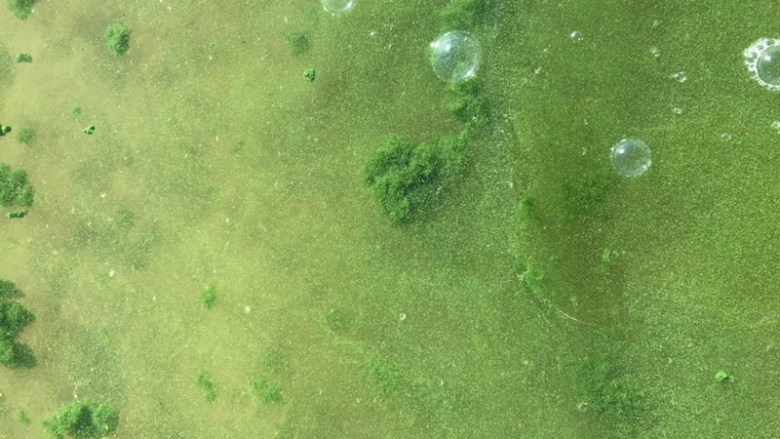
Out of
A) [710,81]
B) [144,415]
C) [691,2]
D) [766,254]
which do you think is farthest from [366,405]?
[691,2]

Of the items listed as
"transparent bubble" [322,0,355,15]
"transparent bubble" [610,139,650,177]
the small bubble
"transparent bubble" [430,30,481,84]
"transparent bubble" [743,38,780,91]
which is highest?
"transparent bubble" [322,0,355,15]

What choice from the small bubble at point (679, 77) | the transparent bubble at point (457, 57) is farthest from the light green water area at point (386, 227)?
the transparent bubble at point (457, 57)

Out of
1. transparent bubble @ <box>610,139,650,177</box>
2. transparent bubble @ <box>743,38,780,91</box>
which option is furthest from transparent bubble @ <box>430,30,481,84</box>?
transparent bubble @ <box>743,38,780,91</box>

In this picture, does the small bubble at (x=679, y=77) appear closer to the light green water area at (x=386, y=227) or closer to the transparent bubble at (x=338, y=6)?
the light green water area at (x=386, y=227)

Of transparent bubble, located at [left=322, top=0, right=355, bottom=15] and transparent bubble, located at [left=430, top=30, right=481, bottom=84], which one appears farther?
transparent bubble, located at [left=322, top=0, right=355, bottom=15]

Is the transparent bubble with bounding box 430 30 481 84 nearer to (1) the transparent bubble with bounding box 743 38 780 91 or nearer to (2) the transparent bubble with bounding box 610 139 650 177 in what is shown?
(2) the transparent bubble with bounding box 610 139 650 177

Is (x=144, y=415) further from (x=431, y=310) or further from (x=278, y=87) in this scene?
(x=278, y=87)
